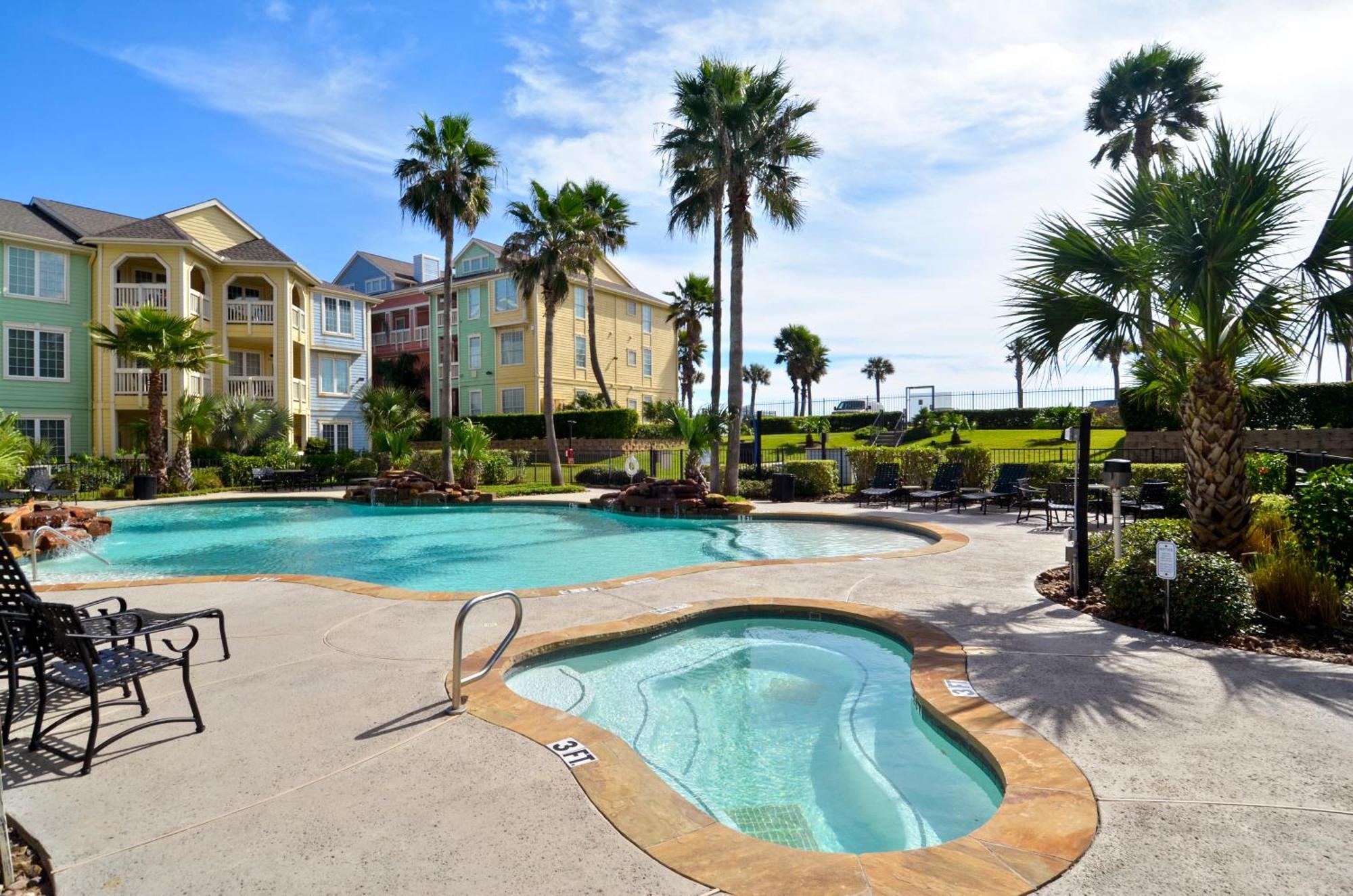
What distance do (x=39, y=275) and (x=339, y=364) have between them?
11.5m

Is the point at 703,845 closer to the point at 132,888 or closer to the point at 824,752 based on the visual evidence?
the point at 824,752

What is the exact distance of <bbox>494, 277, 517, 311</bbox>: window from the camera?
129ft

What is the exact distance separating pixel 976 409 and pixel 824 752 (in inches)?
1595

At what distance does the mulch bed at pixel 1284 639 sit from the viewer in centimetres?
531

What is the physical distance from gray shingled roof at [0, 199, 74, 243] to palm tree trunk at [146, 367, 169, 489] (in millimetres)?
10269

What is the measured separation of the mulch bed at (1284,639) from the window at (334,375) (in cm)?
3494

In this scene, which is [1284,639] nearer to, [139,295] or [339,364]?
[139,295]

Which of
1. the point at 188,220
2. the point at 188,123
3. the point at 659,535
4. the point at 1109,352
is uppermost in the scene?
the point at 188,220

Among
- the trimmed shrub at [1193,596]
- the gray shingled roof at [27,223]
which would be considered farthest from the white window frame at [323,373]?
the trimmed shrub at [1193,596]

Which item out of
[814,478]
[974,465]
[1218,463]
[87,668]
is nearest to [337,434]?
[814,478]

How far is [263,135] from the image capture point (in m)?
16.0

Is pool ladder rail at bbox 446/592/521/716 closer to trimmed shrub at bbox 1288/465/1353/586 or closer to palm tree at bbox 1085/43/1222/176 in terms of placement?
trimmed shrub at bbox 1288/465/1353/586

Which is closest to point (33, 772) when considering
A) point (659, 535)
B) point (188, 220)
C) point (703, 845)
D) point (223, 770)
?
point (223, 770)

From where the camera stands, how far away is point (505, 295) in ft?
131
